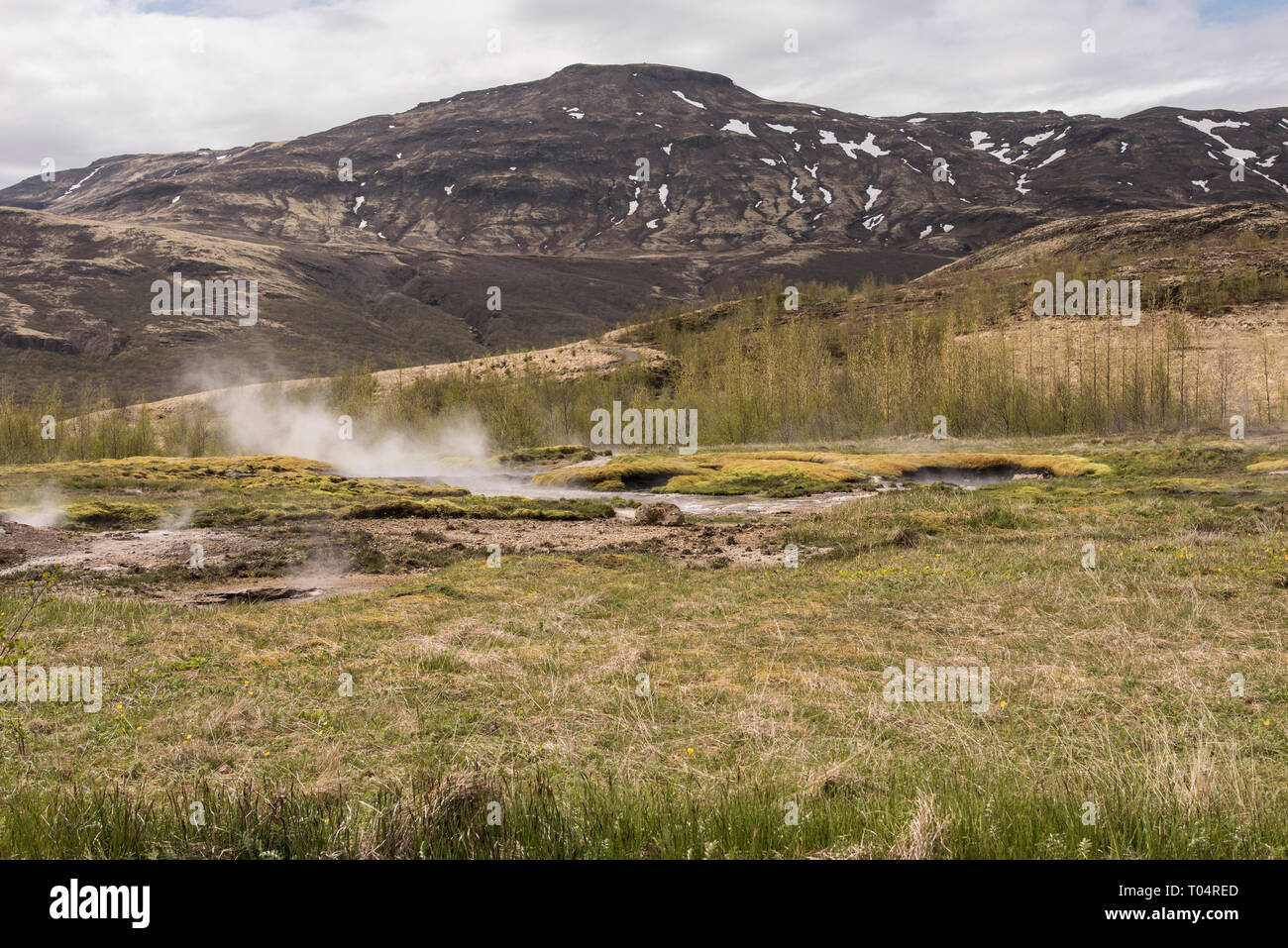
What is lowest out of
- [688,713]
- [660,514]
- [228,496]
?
[688,713]

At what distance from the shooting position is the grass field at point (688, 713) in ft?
14.0

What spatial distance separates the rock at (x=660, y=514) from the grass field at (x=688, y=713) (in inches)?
288

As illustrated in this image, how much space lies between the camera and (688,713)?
26.5ft

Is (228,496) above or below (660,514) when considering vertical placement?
above

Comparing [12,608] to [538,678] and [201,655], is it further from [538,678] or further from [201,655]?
[538,678]

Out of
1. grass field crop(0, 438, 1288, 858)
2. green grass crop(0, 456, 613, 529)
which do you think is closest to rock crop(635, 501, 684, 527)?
green grass crop(0, 456, 613, 529)

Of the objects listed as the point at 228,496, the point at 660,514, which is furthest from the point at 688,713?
the point at 228,496

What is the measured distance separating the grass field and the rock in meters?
7.32

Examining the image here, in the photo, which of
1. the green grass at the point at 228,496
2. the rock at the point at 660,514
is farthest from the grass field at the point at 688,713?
the green grass at the point at 228,496

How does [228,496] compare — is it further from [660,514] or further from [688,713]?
[688,713]

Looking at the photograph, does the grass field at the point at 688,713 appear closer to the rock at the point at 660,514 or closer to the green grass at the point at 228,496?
the rock at the point at 660,514

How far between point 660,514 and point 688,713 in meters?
18.8

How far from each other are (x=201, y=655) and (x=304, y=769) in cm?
495
